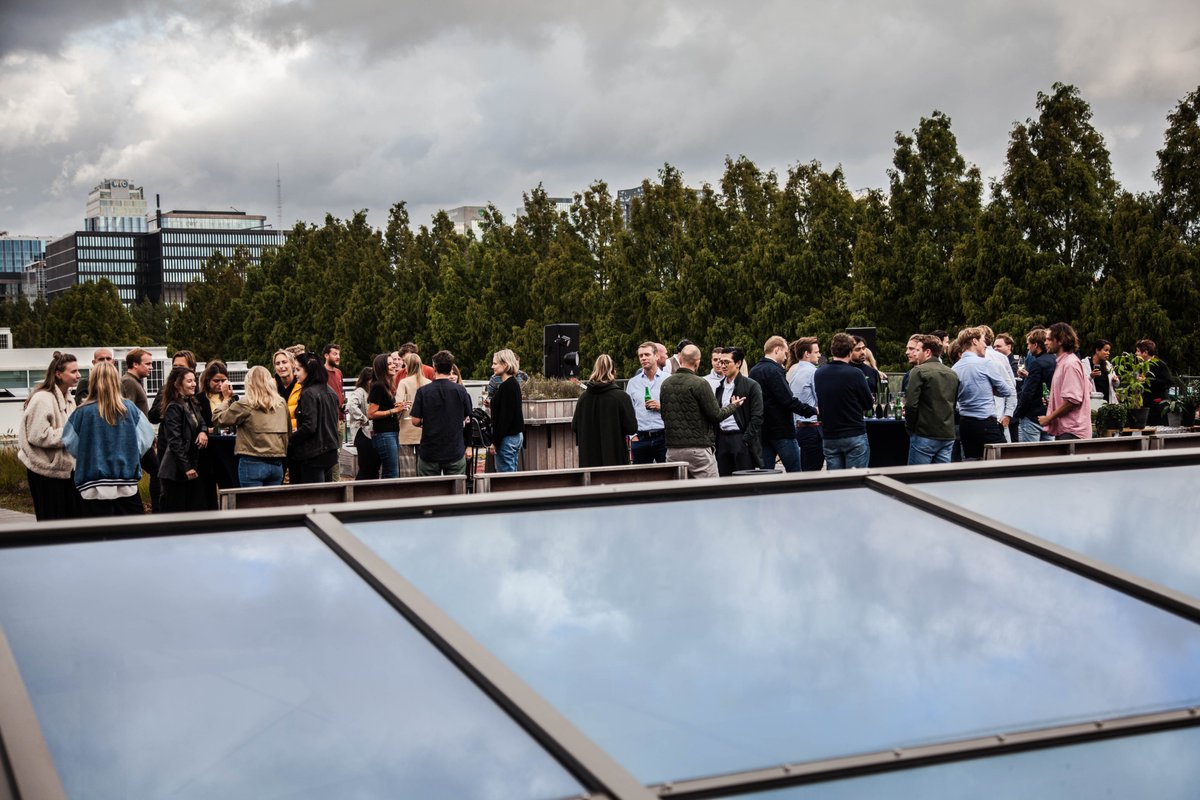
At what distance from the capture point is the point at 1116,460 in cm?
357

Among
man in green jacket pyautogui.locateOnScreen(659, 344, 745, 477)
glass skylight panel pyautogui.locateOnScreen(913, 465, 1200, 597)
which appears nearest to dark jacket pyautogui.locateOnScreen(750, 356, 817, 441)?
man in green jacket pyautogui.locateOnScreen(659, 344, 745, 477)

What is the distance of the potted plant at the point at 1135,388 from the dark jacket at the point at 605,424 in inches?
231

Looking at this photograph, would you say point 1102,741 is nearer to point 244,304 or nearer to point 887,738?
point 887,738

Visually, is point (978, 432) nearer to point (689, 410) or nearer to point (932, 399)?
point (932, 399)

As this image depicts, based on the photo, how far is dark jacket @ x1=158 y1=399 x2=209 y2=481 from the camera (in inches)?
381

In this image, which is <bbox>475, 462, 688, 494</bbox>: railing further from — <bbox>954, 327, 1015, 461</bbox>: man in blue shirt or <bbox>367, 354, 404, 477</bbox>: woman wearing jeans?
<bbox>954, 327, 1015, 461</bbox>: man in blue shirt

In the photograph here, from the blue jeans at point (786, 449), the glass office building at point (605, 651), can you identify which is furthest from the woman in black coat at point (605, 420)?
the glass office building at point (605, 651)

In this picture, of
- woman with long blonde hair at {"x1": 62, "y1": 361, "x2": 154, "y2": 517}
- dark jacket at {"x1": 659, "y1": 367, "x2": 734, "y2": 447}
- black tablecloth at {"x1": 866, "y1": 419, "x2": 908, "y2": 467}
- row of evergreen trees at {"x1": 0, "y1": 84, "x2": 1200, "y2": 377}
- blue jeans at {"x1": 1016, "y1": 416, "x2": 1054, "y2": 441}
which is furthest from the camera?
row of evergreen trees at {"x1": 0, "y1": 84, "x2": 1200, "y2": 377}

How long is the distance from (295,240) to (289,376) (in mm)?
54240

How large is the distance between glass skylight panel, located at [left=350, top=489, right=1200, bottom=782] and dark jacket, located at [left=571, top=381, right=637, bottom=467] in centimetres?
756

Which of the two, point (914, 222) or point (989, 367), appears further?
point (914, 222)

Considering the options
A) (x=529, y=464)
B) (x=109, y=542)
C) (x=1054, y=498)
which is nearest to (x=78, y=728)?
(x=109, y=542)

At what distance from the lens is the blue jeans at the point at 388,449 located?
11.7m

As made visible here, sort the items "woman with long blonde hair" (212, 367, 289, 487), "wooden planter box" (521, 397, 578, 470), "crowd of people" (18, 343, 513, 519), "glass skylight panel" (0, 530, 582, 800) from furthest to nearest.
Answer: "wooden planter box" (521, 397, 578, 470)
"woman with long blonde hair" (212, 367, 289, 487)
"crowd of people" (18, 343, 513, 519)
"glass skylight panel" (0, 530, 582, 800)
